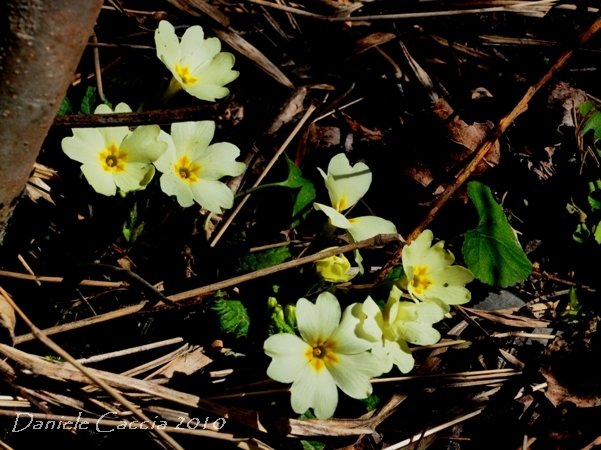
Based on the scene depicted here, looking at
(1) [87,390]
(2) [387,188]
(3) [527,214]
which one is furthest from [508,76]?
(1) [87,390]

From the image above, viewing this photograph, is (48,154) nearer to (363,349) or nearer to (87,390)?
(87,390)

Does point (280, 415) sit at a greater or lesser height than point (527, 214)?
lesser

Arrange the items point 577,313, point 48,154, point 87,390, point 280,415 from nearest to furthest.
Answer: point 87,390, point 280,415, point 48,154, point 577,313

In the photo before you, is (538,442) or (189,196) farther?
(538,442)

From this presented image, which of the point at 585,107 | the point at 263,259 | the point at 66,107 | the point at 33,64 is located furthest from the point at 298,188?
the point at 585,107

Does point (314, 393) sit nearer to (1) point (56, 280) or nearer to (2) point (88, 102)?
(1) point (56, 280)

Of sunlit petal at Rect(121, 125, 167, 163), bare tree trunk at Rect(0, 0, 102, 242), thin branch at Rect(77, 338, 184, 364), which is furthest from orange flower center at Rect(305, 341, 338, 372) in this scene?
bare tree trunk at Rect(0, 0, 102, 242)

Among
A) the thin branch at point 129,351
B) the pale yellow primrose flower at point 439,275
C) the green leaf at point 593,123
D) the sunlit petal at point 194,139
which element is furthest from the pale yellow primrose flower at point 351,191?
the green leaf at point 593,123
